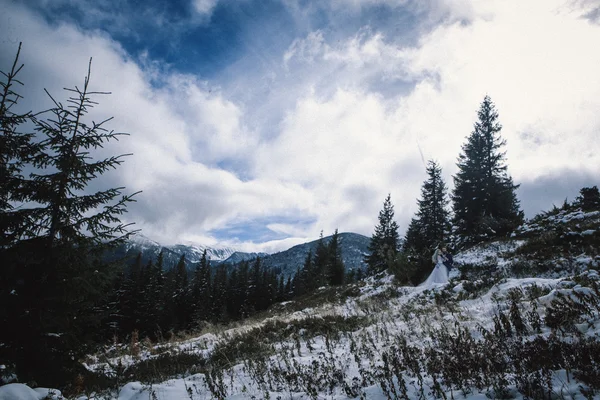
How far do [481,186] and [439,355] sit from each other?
2501 centimetres

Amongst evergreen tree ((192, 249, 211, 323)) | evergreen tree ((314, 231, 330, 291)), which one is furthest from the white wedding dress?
evergreen tree ((192, 249, 211, 323))

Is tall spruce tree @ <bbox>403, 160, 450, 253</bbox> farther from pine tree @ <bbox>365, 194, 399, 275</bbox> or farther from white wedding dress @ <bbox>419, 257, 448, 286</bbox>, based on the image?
white wedding dress @ <bbox>419, 257, 448, 286</bbox>

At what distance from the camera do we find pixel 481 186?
24.2 meters

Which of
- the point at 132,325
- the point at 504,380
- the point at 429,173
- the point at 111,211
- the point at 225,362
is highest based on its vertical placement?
Result: the point at 429,173

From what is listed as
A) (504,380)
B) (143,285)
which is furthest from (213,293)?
(504,380)

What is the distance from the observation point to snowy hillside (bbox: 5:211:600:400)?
3.03 m

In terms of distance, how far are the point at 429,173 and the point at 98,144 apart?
111 ft

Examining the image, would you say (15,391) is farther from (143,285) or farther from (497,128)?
(143,285)

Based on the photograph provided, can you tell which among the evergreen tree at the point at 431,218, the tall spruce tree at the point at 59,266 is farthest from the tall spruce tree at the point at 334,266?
the tall spruce tree at the point at 59,266

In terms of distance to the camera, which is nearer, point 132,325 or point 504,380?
point 504,380

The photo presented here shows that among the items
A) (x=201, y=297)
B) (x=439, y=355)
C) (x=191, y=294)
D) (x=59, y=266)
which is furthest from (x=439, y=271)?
(x=191, y=294)

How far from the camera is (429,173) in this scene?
32781 mm

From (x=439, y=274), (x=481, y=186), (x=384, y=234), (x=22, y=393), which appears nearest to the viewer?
(x=22, y=393)

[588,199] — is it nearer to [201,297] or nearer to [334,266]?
[334,266]
